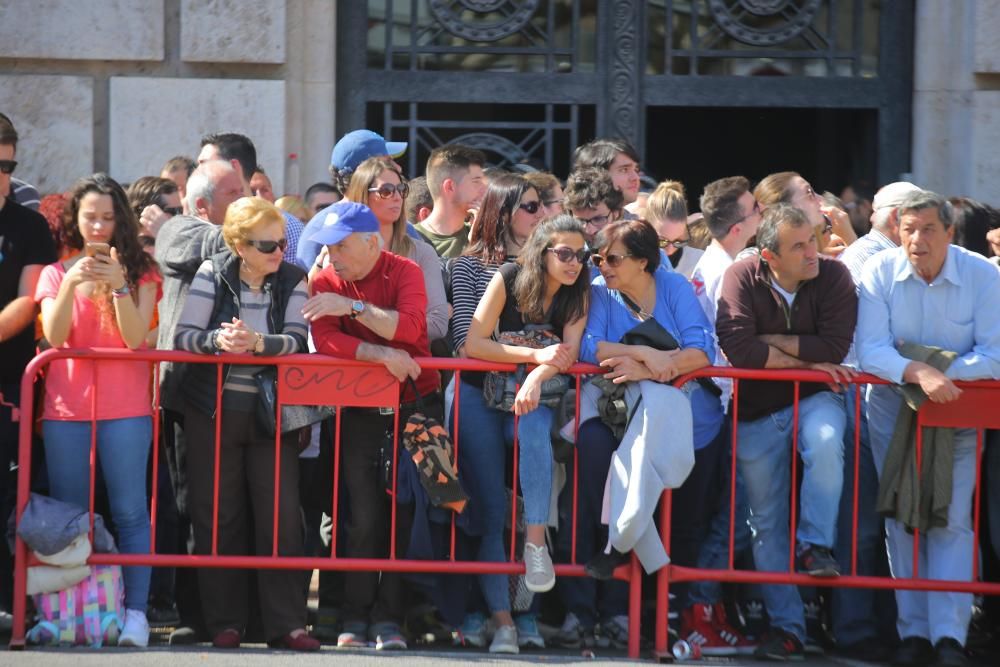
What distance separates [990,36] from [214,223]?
15.5 ft

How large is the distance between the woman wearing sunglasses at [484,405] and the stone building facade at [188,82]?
245 centimetres

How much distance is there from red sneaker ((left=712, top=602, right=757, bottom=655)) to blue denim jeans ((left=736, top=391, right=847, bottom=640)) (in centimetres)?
16

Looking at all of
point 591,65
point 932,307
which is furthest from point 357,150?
point 932,307

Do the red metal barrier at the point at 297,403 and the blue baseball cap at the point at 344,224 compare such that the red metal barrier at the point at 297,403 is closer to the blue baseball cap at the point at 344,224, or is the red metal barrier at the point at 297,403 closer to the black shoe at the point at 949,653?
the blue baseball cap at the point at 344,224

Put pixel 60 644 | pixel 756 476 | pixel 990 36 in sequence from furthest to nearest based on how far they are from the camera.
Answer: pixel 990 36, pixel 756 476, pixel 60 644

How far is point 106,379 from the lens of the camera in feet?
20.1

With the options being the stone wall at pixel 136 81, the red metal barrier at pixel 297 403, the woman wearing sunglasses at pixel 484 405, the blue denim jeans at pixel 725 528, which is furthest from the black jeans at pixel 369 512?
the stone wall at pixel 136 81

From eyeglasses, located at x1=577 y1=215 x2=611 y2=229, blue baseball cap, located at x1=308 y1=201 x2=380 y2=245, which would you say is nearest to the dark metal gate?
eyeglasses, located at x1=577 y1=215 x2=611 y2=229

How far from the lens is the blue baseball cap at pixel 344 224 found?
239 inches

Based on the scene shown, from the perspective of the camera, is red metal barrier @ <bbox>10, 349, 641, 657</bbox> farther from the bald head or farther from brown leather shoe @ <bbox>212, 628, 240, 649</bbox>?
the bald head

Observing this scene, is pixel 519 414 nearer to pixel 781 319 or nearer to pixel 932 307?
pixel 781 319

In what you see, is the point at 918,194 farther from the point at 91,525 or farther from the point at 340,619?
the point at 91,525

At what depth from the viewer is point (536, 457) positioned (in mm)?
6203

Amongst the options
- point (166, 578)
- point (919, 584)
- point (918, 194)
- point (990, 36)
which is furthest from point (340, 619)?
point (990, 36)
